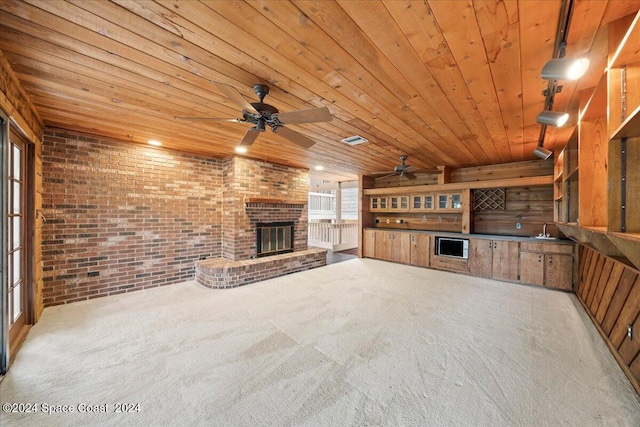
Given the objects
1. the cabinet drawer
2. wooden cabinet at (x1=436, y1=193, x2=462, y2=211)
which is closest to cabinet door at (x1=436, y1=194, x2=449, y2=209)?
wooden cabinet at (x1=436, y1=193, x2=462, y2=211)

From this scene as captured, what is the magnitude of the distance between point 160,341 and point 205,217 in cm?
264

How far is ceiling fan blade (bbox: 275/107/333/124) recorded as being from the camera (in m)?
1.95

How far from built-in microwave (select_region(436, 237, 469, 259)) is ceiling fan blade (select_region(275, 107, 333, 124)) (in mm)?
4474

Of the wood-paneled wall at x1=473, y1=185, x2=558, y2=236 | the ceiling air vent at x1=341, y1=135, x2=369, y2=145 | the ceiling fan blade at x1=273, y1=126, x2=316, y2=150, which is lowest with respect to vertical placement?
the wood-paneled wall at x1=473, y1=185, x2=558, y2=236

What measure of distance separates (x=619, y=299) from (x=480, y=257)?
2.56 m

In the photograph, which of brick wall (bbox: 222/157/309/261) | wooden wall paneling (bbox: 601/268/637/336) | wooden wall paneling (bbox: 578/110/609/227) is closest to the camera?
wooden wall paneling (bbox: 578/110/609/227)

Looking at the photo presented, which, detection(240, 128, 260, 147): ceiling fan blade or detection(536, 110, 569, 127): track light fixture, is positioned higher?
detection(536, 110, 569, 127): track light fixture

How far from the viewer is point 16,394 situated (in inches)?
68.9

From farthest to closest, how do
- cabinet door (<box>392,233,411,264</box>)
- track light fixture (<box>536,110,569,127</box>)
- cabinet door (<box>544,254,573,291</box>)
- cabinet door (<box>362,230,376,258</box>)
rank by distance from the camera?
cabinet door (<box>362,230,376,258</box>)
cabinet door (<box>392,233,411,264</box>)
cabinet door (<box>544,254,573,291</box>)
track light fixture (<box>536,110,569,127</box>)

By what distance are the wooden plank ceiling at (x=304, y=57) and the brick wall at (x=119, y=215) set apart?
661 mm

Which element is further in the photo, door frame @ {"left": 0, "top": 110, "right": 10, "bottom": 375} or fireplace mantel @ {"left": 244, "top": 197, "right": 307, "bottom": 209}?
fireplace mantel @ {"left": 244, "top": 197, "right": 307, "bottom": 209}

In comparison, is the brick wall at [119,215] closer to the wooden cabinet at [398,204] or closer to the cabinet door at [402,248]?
the cabinet door at [402,248]

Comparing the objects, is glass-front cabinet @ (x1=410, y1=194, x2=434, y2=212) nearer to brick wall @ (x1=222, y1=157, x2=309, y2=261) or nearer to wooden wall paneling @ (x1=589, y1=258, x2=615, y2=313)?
brick wall @ (x1=222, y1=157, x2=309, y2=261)

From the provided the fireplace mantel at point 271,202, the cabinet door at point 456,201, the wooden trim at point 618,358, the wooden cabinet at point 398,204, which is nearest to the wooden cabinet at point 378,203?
the wooden cabinet at point 398,204
